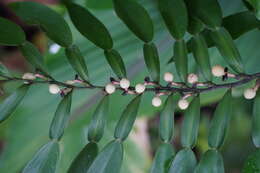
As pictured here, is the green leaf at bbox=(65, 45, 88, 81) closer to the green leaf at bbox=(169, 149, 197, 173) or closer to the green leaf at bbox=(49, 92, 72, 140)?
the green leaf at bbox=(49, 92, 72, 140)

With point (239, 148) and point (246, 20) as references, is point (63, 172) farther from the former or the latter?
point (239, 148)

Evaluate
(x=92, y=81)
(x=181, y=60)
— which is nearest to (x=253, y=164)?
(x=181, y=60)

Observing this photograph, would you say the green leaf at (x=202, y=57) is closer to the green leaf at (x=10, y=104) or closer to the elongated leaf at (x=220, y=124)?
the elongated leaf at (x=220, y=124)

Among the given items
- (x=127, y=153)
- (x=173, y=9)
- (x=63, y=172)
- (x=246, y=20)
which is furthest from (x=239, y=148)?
(x=173, y=9)

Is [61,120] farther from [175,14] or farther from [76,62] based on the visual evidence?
[175,14]

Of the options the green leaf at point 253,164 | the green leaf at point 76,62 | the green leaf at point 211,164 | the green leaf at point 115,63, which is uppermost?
the green leaf at point 76,62

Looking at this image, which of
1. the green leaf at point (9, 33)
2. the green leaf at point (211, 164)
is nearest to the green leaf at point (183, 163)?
the green leaf at point (211, 164)
